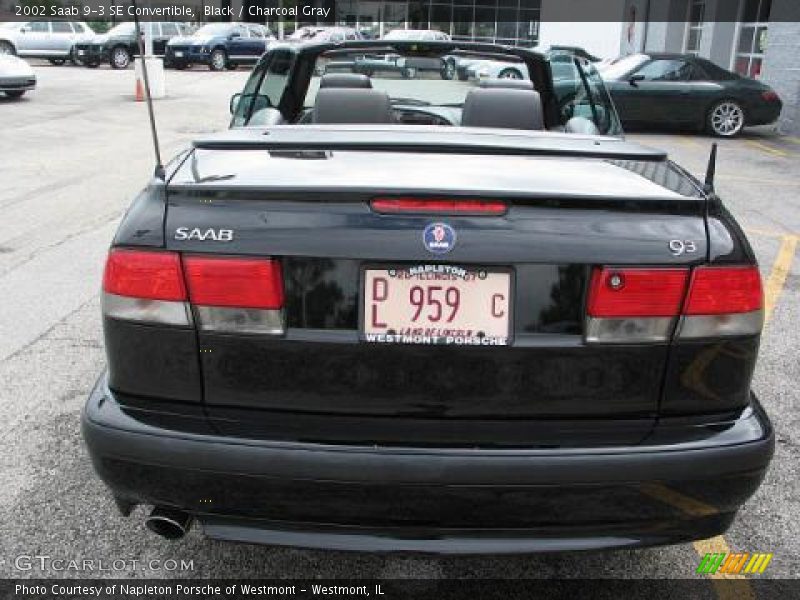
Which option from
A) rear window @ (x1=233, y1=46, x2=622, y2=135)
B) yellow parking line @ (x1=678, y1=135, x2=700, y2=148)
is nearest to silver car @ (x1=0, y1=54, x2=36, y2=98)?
yellow parking line @ (x1=678, y1=135, x2=700, y2=148)

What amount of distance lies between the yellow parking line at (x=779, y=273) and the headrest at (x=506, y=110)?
7.80 ft

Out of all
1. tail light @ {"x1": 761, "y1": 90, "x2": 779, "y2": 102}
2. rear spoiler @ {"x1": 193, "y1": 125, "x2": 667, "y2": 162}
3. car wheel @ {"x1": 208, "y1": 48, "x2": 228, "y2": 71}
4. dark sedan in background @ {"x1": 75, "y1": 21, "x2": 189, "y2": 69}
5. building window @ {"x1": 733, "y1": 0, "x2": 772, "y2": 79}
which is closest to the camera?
rear spoiler @ {"x1": 193, "y1": 125, "x2": 667, "y2": 162}

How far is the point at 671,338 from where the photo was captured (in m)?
2.07

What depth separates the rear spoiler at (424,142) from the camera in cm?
249

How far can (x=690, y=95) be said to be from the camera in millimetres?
14633

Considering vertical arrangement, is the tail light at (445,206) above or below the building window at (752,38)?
above

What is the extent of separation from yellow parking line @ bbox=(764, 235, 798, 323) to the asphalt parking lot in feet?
0.06

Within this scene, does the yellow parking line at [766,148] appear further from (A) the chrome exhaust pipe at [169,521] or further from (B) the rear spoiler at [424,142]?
(A) the chrome exhaust pipe at [169,521]

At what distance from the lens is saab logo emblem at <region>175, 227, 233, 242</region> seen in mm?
2025

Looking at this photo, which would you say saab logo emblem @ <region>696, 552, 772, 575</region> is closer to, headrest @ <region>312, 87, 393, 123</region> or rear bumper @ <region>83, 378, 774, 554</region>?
rear bumper @ <region>83, 378, 774, 554</region>

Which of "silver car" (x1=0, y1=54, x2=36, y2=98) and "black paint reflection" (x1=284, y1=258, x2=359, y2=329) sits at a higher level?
"black paint reflection" (x1=284, y1=258, x2=359, y2=329)

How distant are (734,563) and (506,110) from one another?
1.98 metres

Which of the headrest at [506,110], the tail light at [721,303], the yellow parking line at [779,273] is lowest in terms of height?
the yellow parking line at [779,273]

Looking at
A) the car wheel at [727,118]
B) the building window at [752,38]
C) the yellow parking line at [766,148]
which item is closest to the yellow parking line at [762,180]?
the yellow parking line at [766,148]
